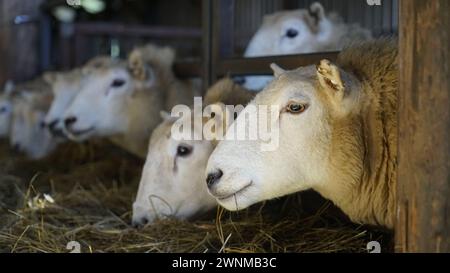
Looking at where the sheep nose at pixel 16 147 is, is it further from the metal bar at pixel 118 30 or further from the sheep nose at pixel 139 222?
the sheep nose at pixel 139 222

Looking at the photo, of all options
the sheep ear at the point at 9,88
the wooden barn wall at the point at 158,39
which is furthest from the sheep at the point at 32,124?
the wooden barn wall at the point at 158,39

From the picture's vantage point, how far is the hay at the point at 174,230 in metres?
3.50

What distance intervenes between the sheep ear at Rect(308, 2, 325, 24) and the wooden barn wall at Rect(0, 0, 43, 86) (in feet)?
19.0

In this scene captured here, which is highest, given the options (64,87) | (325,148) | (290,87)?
(290,87)

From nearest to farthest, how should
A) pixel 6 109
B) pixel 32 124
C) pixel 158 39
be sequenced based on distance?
1. pixel 32 124
2. pixel 6 109
3. pixel 158 39

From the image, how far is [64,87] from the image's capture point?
24.8 feet

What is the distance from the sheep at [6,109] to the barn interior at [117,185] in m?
0.18

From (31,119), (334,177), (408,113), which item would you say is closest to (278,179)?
(334,177)

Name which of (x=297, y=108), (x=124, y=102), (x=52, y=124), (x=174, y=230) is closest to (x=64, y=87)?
(x=52, y=124)

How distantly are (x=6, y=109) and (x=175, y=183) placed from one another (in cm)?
619

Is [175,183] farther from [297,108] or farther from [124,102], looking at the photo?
[124,102]

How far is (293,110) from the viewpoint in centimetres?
315
